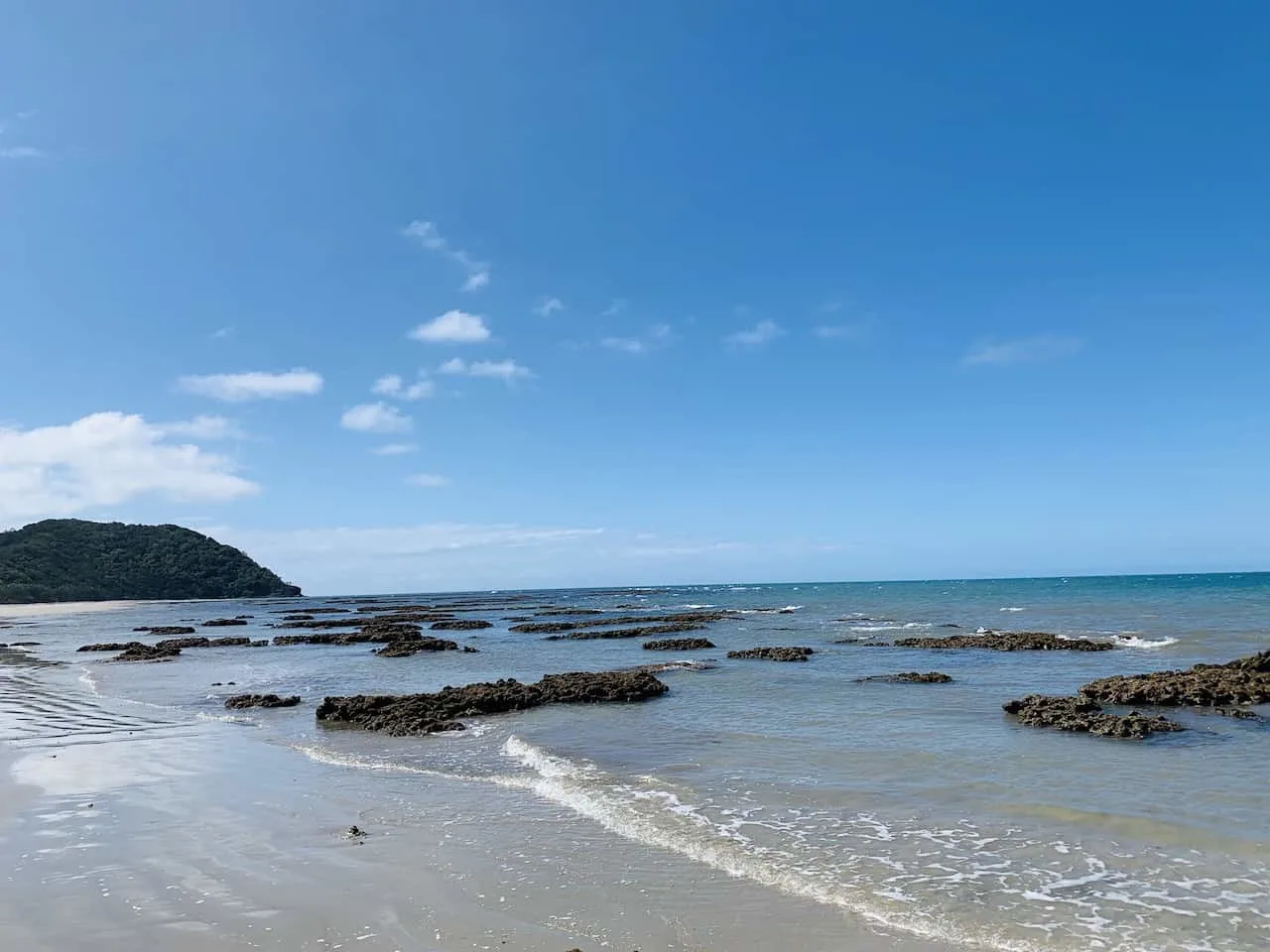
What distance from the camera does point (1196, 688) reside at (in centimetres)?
1762

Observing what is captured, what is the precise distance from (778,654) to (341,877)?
24.9 metres

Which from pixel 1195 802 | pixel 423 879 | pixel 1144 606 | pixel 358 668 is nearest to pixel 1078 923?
pixel 1195 802

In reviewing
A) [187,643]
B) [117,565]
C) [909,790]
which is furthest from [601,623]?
[117,565]

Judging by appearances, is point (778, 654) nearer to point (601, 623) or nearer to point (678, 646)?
point (678, 646)

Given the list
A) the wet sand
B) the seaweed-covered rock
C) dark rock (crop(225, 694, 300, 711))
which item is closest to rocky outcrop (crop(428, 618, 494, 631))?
the seaweed-covered rock

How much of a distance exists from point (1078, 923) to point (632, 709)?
12.7 meters

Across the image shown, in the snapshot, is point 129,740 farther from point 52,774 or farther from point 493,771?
point 493,771

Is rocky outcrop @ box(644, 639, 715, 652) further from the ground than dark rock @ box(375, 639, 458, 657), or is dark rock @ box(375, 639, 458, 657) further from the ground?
rocky outcrop @ box(644, 639, 715, 652)

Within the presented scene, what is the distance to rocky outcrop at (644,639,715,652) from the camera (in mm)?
35469

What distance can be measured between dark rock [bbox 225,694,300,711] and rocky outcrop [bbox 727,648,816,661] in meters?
17.1

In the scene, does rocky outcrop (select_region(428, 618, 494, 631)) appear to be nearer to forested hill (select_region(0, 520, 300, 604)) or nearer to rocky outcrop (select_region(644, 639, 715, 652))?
rocky outcrop (select_region(644, 639, 715, 652))

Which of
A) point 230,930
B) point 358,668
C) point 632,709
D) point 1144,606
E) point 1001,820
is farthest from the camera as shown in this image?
point 1144,606

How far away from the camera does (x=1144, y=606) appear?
5819 cm


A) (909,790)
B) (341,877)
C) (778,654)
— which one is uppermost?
(341,877)
